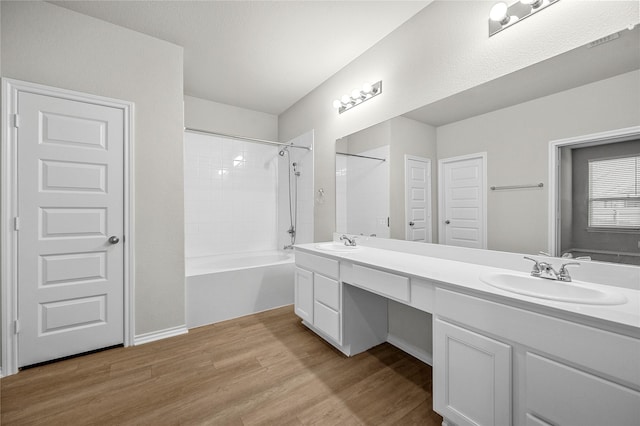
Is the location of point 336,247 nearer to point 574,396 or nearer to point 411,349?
point 411,349

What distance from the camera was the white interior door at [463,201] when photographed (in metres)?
1.60

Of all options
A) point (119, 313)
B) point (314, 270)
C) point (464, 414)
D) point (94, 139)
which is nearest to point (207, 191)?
point (94, 139)

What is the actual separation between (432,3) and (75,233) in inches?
123

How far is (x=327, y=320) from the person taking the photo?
207 cm

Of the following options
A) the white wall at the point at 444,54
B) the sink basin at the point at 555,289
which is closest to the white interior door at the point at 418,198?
the white wall at the point at 444,54

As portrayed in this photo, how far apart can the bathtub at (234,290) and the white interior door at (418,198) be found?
1.58 meters

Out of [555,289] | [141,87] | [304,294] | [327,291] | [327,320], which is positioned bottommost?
[327,320]

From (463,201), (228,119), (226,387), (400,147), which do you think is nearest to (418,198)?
(463,201)

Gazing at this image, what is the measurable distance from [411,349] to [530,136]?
5.34 feet

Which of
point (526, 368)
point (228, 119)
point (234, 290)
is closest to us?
point (526, 368)

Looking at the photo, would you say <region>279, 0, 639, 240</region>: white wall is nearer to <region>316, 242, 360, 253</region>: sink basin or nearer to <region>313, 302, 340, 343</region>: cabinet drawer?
<region>316, 242, 360, 253</region>: sink basin

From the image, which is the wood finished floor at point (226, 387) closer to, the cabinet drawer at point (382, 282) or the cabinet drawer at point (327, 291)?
the cabinet drawer at point (327, 291)

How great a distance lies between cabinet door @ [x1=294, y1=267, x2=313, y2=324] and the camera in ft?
7.45

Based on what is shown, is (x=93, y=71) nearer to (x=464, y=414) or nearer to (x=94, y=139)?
(x=94, y=139)
